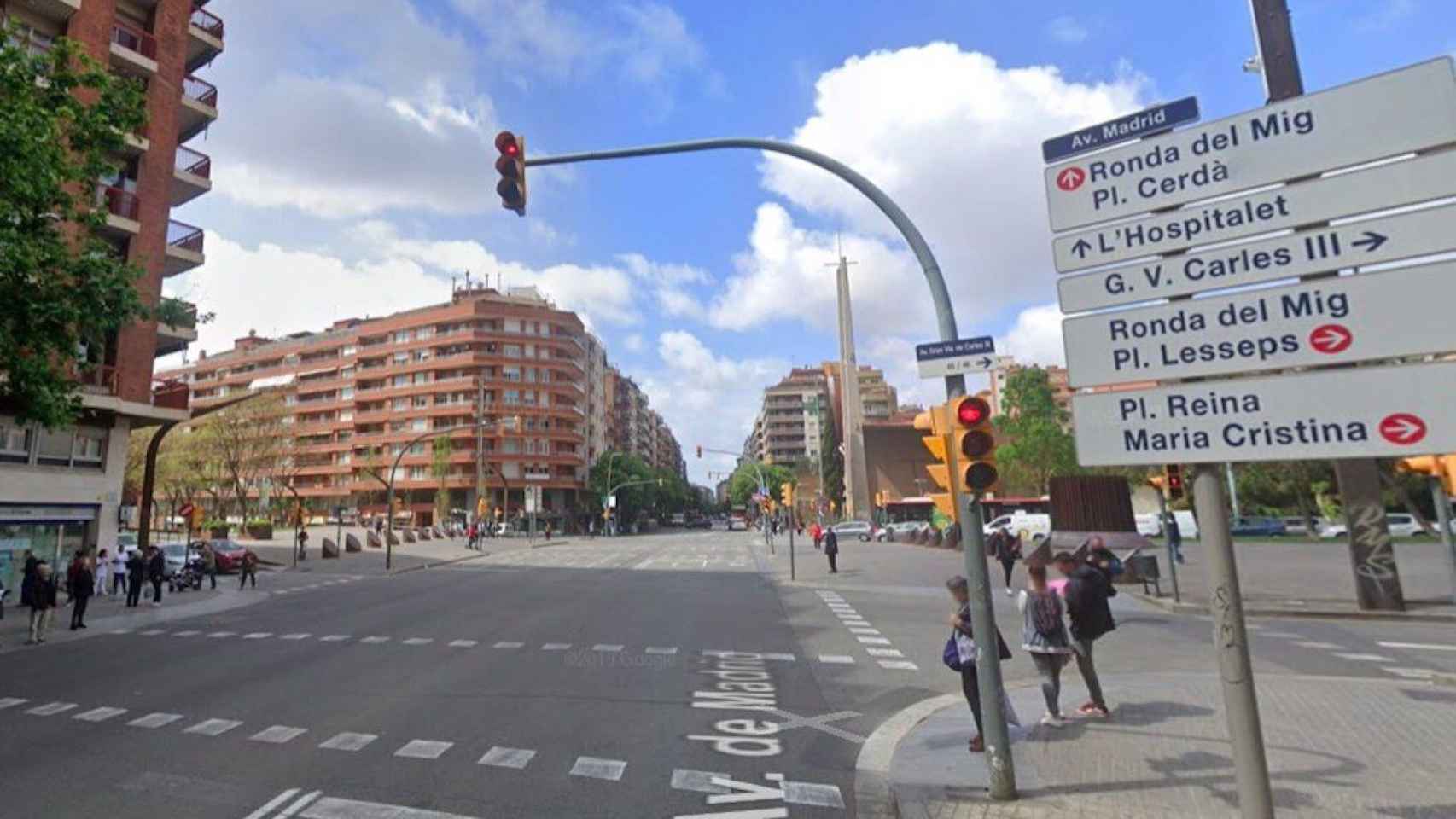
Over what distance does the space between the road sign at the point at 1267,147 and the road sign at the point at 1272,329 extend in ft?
2.18

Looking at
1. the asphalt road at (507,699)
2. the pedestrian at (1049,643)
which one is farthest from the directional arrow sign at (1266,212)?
the asphalt road at (507,699)

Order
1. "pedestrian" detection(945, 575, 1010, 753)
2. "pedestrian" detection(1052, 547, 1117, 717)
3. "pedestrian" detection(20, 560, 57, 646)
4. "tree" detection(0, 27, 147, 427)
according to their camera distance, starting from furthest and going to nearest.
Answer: "pedestrian" detection(20, 560, 57, 646) → "tree" detection(0, 27, 147, 427) → "pedestrian" detection(1052, 547, 1117, 717) → "pedestrian" detection(945, 575, 1010, 753)

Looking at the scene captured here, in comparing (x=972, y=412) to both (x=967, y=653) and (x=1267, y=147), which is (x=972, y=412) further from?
(x=1267, y=147)

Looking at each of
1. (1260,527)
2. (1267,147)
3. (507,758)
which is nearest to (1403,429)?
(1267,147)

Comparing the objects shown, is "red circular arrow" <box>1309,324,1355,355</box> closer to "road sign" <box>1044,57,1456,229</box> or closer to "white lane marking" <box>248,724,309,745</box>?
"road sign" <box>1044,57,1456,229</box>

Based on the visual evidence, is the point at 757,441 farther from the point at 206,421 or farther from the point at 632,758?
the point at 632,758

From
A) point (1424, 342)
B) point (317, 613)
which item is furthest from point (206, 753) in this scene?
point (317, 613)

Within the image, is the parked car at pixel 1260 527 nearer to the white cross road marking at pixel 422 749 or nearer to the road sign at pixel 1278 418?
the road sign at pixel 1278 418

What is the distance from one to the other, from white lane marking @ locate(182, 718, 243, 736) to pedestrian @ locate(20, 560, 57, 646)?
31.3 feet

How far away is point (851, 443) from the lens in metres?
85.1

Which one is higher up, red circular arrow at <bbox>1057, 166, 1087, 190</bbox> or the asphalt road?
red circular arrow at <bbox>1057, 166, 1087, 190</bbox>

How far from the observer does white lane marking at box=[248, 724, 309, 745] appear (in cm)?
689

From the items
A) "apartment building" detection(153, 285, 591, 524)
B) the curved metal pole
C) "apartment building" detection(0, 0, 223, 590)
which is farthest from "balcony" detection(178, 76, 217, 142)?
"apartment building" detection(153, 285, 591, 524)

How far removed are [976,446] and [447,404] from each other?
7841cm
